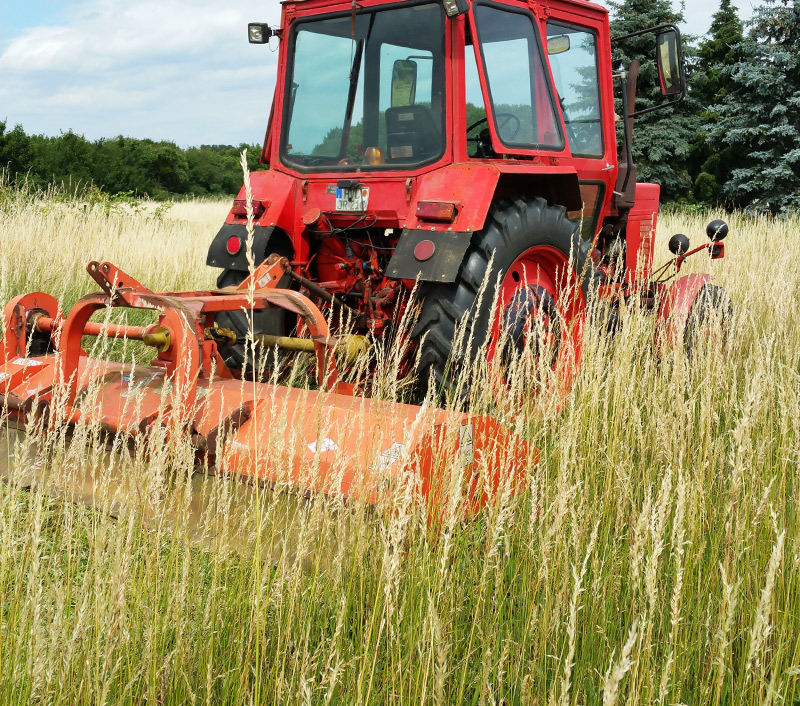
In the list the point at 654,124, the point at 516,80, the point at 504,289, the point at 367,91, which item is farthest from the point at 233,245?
the point at 654,124

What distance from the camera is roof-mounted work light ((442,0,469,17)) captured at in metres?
3.74

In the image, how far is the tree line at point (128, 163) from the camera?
20.9 meters

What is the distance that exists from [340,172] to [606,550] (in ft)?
9.10

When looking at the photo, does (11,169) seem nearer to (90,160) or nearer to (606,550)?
(90,160)

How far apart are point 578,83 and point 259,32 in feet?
6.48

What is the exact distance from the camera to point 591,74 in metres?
5.01

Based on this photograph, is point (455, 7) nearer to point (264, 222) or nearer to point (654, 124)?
point (264, 222)

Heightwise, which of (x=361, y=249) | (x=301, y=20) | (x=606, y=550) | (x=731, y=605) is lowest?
(x=606, y=550)

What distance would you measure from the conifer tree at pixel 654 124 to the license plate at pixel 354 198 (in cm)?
1731

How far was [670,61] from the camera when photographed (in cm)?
456

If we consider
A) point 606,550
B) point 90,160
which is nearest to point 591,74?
point 606,550

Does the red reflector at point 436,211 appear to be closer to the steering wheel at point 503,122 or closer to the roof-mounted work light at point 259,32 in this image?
the steering wheel at point 503,122

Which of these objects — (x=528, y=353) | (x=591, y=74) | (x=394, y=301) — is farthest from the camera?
(x=591, y=74)

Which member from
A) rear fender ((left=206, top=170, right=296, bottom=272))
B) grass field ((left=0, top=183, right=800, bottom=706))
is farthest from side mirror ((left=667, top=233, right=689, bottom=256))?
grass field ((left=0, top=183, right=800, bottom=706))
